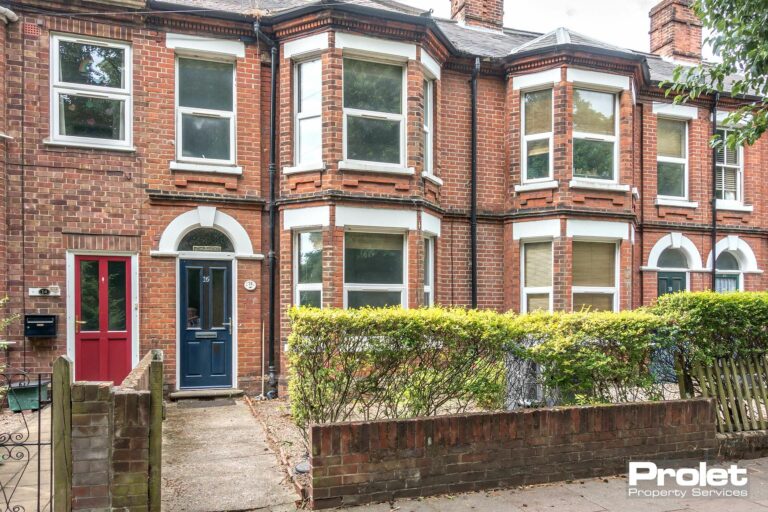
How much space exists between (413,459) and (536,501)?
3.79 feet

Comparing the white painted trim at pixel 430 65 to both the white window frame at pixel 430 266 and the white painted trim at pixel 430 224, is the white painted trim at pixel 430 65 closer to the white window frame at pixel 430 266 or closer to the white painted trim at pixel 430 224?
the white painted trim at pixel 430 224

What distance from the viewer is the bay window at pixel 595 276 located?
416 inches

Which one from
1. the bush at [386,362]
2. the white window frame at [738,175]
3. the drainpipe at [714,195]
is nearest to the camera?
the bush at [386,362]

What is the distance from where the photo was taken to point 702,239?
12.5 metres

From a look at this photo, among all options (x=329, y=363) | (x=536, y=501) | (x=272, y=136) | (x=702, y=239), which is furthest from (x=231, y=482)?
(x=702, y=239)

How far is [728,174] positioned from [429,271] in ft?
27.8

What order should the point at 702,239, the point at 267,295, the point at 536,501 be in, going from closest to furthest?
the point at 536,501, the point at 267,295, the point at 702,239

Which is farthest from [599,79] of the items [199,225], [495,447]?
[495,447]

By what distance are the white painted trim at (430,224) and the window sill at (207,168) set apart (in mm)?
3272

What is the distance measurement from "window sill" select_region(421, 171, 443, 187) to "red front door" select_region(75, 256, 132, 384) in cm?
519

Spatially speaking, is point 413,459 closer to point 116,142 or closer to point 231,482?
point 231,482

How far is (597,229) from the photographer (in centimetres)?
1057

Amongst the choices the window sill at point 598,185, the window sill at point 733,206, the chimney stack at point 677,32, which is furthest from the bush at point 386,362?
the chimney stack at point 677,32

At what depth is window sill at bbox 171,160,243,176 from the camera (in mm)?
8883
